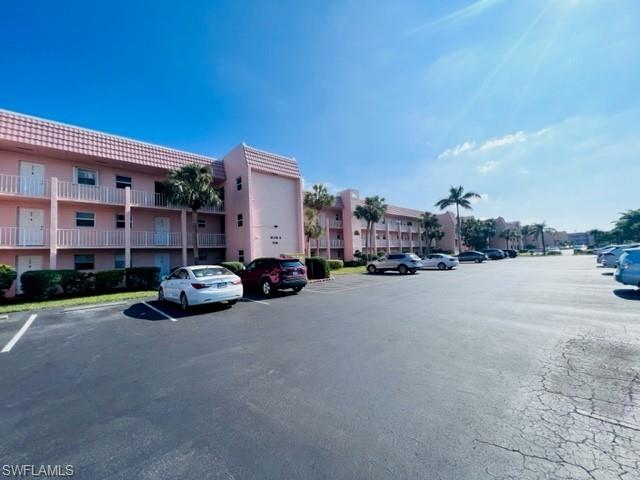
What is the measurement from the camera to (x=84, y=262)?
16.4 metres

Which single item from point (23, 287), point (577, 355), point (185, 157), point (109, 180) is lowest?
point (577, 355)

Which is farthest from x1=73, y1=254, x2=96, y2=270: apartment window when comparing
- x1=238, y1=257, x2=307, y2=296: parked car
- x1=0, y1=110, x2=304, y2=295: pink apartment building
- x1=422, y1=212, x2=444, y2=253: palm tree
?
x1=422, y1=212, x2=444, y2=253: palm tree

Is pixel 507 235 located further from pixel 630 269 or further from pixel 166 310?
pixel 166 310

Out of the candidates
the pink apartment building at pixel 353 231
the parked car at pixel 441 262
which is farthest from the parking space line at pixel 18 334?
the parked car at pixel 441 262

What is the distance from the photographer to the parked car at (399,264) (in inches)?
887

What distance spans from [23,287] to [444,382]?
1703cm

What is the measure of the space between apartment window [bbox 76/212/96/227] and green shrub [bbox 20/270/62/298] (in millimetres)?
4967

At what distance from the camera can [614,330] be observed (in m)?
5.93

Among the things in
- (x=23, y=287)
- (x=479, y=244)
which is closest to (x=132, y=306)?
(x=23, y=287)

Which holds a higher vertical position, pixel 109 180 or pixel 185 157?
pixel 185 157

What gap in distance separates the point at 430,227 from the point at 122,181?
4366 cm

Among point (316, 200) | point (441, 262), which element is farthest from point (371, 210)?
point (441, 262)

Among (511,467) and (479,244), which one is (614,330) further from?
(479,244)

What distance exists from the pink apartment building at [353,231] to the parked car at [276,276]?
1844cm
